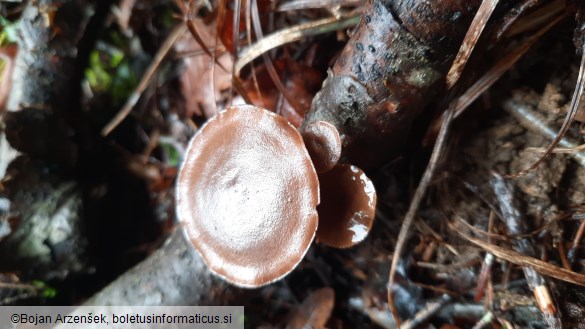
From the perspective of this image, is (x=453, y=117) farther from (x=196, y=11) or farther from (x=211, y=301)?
(x=196, y=11)

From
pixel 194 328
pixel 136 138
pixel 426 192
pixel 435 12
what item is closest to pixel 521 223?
pixel 426 192

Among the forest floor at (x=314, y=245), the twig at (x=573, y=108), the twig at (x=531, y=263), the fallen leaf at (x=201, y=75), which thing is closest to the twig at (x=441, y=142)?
the forest floor at (x=314, y=245)

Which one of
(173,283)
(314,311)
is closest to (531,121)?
(314,311)

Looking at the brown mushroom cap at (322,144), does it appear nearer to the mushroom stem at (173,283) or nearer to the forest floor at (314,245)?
the forest floor at (314,245)

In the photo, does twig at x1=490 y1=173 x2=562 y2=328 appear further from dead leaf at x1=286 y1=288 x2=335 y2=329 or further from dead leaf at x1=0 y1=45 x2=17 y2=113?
dead leaf at x1=0 y1=45 x2=17 y2=113

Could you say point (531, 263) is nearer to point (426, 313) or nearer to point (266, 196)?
point (426, 313)

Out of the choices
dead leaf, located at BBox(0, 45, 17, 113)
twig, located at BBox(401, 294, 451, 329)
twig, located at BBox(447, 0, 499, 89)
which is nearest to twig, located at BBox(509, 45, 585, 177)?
twig, located at BBox(447, 0, 499, 89)
